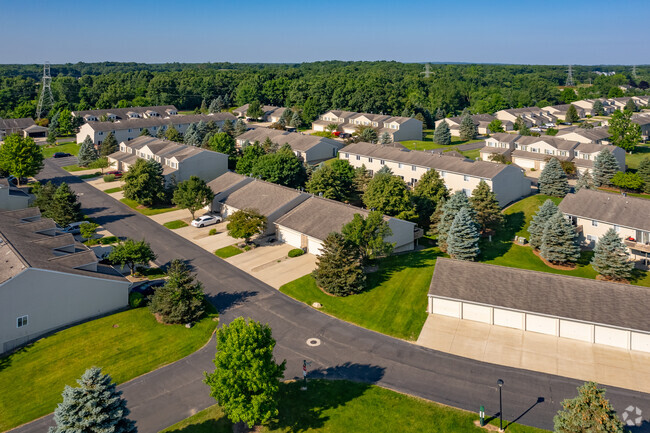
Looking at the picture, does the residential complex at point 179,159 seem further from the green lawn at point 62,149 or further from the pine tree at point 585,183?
the pine tree at point 585,183

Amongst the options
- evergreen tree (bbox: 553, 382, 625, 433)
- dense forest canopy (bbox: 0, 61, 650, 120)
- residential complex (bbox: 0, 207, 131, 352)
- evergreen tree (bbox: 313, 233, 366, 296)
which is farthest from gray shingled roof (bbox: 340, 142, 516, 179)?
dense forest canopy (bbox: 0, 61, 650, 120)

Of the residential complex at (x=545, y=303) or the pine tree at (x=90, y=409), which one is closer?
the pine tree at (x=90, y=409)

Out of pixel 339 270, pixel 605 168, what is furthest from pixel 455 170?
pixel 339 270

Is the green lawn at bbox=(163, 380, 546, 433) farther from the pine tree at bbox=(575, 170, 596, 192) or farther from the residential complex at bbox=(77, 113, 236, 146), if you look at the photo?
the residential complex at bbox=(77, 113, 236, 146)

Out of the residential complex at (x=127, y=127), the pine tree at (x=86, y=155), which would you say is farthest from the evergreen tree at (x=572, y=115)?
the pine tree at (x=86, y=155)

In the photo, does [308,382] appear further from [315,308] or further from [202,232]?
[202,232]

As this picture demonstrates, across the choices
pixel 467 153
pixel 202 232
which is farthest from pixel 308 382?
pixel 467 153
